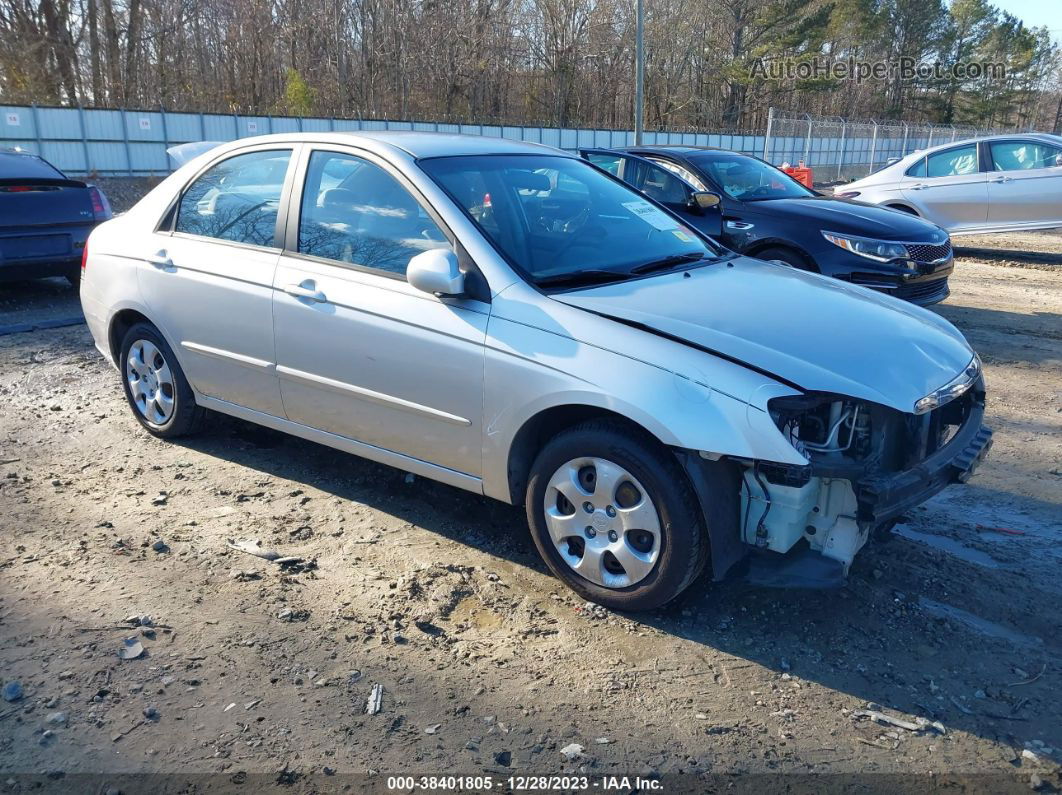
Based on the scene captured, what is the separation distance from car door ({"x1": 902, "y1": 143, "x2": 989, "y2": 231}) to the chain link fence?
19.9 meters

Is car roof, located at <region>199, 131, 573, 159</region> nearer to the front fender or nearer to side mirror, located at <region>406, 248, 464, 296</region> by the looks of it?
side mirror, located at <region>406, 248, 464, 296</region>

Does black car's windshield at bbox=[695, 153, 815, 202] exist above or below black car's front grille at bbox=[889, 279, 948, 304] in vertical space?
above

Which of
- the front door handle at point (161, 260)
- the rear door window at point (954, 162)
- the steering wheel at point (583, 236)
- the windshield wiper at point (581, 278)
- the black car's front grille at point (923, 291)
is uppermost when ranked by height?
the rear door window at point (954, 162)

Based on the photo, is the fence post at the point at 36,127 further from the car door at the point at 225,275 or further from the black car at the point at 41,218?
the car door at the point at 225,275

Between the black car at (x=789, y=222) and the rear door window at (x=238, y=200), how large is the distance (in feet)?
11.2

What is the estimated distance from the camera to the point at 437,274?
357 cm

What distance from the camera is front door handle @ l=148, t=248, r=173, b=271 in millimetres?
4822

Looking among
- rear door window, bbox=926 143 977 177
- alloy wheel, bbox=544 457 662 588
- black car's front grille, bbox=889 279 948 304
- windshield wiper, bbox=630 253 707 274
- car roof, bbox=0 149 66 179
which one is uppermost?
rear door window, bbox=926 143 977 177

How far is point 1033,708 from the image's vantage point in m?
2.93

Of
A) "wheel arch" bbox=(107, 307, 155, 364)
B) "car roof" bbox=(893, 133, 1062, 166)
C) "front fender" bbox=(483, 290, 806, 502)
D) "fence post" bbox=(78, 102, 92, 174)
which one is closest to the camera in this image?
"front fender" bbox=(483, 290, 806, 502)

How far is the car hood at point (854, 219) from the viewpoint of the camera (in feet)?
25.1

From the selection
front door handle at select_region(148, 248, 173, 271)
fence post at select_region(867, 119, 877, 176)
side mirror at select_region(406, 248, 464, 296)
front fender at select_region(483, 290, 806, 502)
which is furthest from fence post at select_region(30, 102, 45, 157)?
fence post at select_region(867, 119, 877, 176)

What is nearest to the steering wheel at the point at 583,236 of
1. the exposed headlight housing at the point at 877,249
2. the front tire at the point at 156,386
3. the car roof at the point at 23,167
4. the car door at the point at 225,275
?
the car door at the point at 225,275

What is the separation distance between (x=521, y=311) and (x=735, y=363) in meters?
0.88
